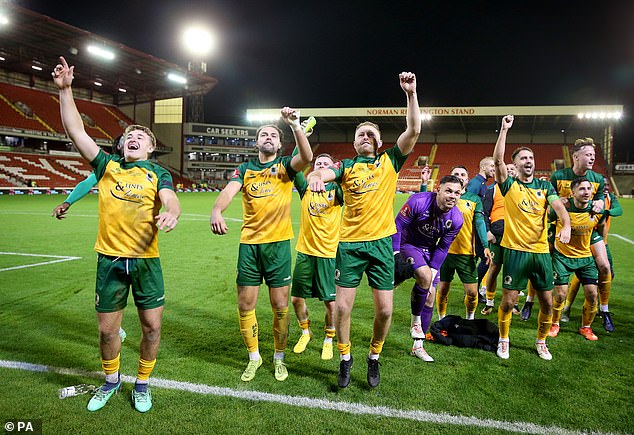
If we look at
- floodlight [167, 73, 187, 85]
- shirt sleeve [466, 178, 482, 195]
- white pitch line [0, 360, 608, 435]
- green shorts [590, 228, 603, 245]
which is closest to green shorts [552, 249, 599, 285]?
green shorts [590, 228, 603, 245]

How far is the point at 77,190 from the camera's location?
14.1ft

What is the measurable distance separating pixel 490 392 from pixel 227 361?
2.42 m

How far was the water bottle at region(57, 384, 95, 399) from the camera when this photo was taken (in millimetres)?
3451

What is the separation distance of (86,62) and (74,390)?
140 feet

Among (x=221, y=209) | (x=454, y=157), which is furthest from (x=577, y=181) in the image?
(x=454, y=157)

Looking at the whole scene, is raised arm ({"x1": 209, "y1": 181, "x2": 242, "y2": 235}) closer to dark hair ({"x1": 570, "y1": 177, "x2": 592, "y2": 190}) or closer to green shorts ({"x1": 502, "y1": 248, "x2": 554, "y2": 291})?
green shorts ({"x1": 502, "y1": 248, "x2": 554, "y2": 291})

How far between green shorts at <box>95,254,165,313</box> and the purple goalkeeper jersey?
8.02 feet

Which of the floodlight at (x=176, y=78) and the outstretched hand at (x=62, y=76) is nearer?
the outstretched hand at (x=62, y=76)

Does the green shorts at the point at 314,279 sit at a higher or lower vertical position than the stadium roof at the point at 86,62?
lower

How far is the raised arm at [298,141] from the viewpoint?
11.2 feet

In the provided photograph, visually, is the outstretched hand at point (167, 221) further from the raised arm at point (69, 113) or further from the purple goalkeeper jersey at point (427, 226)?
the purple goalkeeper jersey at point (427, 226)

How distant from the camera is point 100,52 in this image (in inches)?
1420

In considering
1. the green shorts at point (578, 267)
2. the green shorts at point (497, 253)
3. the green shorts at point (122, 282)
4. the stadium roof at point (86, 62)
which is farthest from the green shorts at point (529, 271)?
the stadium roof at point (86, 62)

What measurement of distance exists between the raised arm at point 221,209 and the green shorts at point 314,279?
121cm
